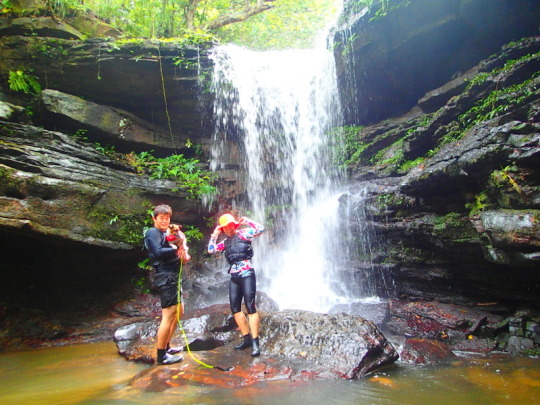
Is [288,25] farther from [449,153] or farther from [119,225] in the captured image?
[119,225]

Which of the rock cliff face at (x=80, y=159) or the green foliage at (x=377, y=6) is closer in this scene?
the rock cliff face at (x=80, y=159)

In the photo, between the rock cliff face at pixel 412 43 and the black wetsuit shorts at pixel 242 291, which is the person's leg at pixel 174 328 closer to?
the black wetsuit shorts at pixel 242 291

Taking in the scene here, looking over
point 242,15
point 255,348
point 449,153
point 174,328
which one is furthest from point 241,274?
point 242,15

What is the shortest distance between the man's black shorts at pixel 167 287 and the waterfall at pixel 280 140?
5786 mm

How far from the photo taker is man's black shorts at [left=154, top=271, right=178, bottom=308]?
3.94m

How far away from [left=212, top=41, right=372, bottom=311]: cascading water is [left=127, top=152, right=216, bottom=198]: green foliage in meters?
1.39

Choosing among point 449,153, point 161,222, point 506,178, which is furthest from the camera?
point 449,153

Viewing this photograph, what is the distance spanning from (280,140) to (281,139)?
58 mm

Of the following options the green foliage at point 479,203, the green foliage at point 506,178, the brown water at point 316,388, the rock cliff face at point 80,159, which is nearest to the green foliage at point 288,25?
the rock cliff face at point 80,159

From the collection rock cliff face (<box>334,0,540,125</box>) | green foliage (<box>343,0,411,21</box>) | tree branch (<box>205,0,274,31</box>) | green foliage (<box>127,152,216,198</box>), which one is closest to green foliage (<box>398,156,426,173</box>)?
rock cliff face (<box>334,0,540,125</box>)

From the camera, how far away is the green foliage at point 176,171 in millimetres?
9250

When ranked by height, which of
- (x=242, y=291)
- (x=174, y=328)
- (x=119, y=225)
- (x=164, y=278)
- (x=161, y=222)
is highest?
(x=119, y=225)

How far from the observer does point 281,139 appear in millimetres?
11641

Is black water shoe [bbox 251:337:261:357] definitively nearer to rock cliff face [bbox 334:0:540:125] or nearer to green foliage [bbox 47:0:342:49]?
rock cliff face [bbox 334:0:540:125]
